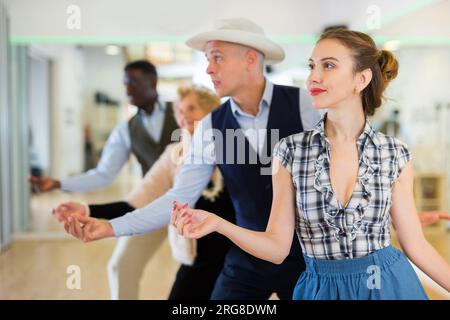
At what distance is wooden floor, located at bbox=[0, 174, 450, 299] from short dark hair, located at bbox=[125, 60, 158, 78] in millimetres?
442

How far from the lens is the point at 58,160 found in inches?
148

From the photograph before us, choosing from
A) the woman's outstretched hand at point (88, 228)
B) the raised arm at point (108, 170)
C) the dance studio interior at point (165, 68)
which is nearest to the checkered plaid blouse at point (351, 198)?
the dance studio interior at point (165, 68)

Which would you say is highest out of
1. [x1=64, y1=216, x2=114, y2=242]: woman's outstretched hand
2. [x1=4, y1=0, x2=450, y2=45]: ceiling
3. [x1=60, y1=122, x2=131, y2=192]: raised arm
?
[x1=4, y1=0, x2=450, y2=45]: ceiling

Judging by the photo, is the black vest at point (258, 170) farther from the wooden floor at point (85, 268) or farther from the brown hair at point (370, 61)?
the wooden floor at point (85, 268)

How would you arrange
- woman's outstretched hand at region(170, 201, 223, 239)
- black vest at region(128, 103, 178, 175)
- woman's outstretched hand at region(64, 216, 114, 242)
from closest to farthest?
woman's outstretched hand at region(170, 201, 223, 239) < woman's outstretched hand at region(64, 216, 114, 242) < black vest at region(128, 103, 178, 175)

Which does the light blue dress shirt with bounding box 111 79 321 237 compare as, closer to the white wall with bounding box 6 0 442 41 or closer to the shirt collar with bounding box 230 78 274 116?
the shirt collar with bounding box 230 78 274 116

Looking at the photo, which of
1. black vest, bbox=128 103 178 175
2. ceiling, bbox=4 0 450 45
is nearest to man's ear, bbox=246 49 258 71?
ceiling, bbox=4 0 450 45

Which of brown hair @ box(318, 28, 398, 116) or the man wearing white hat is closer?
brown hair @ box(318, 28, 398, 116)

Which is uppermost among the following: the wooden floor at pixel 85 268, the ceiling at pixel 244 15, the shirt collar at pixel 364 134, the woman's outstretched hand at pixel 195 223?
the ceiling at pixel 244 15

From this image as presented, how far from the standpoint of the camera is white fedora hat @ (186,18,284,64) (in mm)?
1458

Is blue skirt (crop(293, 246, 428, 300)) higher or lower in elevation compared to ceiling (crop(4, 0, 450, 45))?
lower

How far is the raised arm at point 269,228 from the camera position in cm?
112

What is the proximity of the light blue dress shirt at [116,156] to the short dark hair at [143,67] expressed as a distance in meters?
0.16

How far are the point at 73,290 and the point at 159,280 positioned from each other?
67cm
